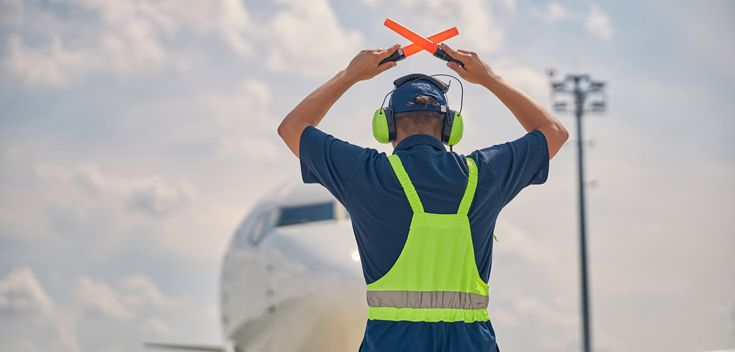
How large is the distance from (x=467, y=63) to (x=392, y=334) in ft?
4.21

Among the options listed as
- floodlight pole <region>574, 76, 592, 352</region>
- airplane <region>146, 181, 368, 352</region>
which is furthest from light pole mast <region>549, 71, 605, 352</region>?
airplane <region>146, 181, 368, 352</region>

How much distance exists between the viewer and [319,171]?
2799mm

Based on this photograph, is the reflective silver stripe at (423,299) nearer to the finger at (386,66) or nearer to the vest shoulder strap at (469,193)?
the vest shoulder strap at (469,193)

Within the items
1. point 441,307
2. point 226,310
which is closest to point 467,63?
point 441,307

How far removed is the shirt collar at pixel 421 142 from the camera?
9.27ft

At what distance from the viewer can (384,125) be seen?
2.92 meters

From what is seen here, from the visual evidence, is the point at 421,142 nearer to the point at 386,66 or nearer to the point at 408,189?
the point at 408,189

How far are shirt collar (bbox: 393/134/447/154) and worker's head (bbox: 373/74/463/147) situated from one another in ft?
0.17

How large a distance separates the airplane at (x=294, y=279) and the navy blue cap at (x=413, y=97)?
3301 millimetres

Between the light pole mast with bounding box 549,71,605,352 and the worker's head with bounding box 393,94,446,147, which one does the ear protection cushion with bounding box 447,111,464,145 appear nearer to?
the worker's head with bounding box 393,94,446,147

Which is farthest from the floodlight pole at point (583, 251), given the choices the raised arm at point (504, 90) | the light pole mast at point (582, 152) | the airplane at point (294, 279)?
the raised arm at point (504, 90)

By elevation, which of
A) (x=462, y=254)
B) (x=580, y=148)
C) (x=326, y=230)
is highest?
(x=580, y=148)

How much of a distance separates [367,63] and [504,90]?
2.09 feet

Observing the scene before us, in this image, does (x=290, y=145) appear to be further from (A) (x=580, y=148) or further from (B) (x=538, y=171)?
(A) (x=580, y=148)
